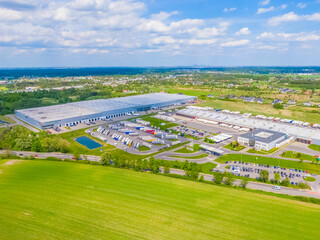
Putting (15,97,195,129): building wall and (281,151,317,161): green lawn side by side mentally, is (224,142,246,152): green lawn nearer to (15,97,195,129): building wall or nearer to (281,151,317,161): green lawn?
(281,151,317,161): green lawn

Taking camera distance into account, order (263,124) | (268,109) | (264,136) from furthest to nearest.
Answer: (268,109), (263,124), (264,136)

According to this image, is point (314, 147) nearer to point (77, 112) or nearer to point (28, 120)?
point (77, 112)

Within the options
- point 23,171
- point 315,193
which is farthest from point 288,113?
point 23,171

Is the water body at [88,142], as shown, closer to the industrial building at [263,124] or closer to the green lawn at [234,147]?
the green lawn at [234,147]

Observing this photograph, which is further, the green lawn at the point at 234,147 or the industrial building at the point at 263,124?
the industrial building at the point at 263,124

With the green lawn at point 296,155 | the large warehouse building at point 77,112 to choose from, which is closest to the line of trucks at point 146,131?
the large warehouse building at point 77,112

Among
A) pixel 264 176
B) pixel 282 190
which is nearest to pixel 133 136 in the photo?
pixel 264 176

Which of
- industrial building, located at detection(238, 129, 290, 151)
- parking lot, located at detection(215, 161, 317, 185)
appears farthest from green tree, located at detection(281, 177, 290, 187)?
industrial building, located at detection(238, 129, 290, 151)
